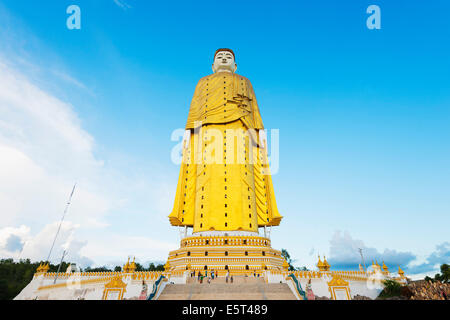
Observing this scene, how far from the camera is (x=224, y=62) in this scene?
151 feet

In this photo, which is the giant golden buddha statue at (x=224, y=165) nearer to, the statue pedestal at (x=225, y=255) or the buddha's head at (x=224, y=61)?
the statue pedestal at (x=225, y=255)

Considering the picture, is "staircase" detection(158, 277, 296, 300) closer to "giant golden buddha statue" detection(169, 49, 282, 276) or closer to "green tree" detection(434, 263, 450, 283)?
"giant golden buddha statue" detection(169, 49, 282, 276)

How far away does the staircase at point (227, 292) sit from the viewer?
49.8 ft

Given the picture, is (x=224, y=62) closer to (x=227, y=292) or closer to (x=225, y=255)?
(x=225, y=255)

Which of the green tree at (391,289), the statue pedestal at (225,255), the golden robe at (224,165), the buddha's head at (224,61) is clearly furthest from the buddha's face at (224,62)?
the green tree at (391,289)

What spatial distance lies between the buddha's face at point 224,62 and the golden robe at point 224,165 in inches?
147

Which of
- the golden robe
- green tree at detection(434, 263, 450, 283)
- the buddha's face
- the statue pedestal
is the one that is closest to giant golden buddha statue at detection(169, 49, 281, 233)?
the golden robe

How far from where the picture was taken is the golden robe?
33.7 metres

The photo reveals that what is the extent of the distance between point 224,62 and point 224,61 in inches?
7.8

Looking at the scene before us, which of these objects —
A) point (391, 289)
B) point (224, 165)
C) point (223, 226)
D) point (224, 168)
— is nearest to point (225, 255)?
point (223, 226)

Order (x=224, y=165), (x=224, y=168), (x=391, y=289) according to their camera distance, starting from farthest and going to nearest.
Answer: (x=224, y=165) < (x=224, y=168) < (x=391, y=289)

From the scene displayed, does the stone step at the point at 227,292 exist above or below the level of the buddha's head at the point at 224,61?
below
